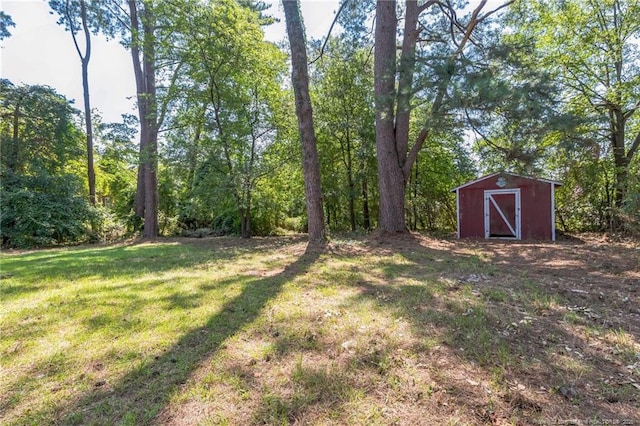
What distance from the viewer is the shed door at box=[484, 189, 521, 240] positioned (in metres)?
10.3

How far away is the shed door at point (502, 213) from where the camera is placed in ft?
33.9

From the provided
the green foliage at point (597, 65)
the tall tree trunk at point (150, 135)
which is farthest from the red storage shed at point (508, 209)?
the tall tree trunk at point (150, 135)

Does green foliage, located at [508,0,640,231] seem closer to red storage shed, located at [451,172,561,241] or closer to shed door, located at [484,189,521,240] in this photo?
red storage shed, located at [451,172,561,241]

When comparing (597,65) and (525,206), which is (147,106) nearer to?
(525,206)

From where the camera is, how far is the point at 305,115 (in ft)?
24.6

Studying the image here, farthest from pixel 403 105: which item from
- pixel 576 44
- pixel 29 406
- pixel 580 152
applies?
pixel 576 44

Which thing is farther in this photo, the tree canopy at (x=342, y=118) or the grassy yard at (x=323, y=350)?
the tree canopy at (x=342, y=118)

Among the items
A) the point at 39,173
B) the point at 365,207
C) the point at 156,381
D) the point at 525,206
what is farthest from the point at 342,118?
the point at 39,173

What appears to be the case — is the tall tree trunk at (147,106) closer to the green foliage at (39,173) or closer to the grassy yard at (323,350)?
the green foliage at (39,173)

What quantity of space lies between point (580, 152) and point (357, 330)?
242 inches

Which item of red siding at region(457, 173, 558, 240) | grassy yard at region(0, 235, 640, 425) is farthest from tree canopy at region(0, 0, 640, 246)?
grassy yard at region(0, 235, 640, 425)

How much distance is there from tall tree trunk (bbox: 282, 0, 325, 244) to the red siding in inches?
232

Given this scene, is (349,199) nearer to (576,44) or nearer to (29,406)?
(576,44)

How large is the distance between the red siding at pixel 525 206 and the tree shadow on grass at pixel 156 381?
928 cm
